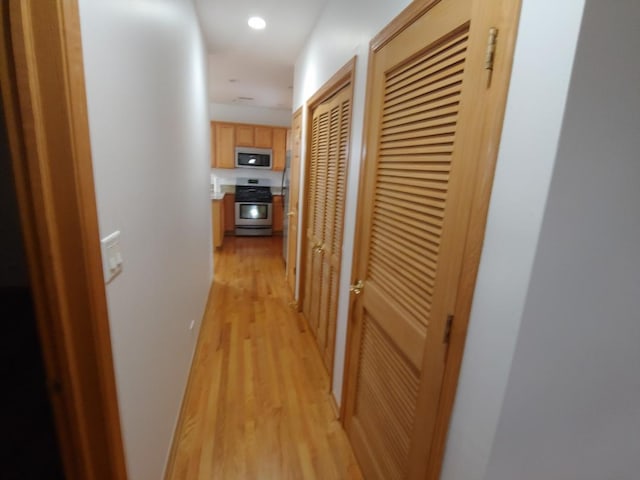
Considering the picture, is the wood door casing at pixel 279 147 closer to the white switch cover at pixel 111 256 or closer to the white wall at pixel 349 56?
the white wall at pixel 349 56

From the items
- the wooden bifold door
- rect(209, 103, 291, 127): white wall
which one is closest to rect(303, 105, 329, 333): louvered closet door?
the wooden bifold door

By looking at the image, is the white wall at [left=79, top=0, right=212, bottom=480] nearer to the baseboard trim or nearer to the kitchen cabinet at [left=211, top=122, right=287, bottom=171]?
the baseboard trim

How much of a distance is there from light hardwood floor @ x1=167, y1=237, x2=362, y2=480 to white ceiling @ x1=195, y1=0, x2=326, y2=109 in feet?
8.64

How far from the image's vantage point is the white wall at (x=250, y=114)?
6.20 m

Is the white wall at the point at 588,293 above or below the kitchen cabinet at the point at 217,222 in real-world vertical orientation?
above

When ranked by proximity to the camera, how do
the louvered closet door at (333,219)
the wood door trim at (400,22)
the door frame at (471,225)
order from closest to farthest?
the door frame at (471,225)
the wood door trim at (400,22)
the louvered closet door at (333,219)

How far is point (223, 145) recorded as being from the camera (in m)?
5.99

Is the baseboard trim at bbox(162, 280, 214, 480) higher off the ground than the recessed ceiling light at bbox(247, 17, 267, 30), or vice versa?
the recessed ceiling light at bbox(247, 17, 267, 30)

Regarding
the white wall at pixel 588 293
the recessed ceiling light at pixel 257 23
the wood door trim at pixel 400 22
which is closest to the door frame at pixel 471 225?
the wood door trim at pixel 400 22

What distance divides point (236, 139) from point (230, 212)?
1.47m

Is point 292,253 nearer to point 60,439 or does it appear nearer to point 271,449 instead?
point 271,449

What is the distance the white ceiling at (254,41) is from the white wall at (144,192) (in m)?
0.54

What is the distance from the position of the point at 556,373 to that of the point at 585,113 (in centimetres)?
58

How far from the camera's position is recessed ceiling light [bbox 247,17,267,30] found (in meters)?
2.52
